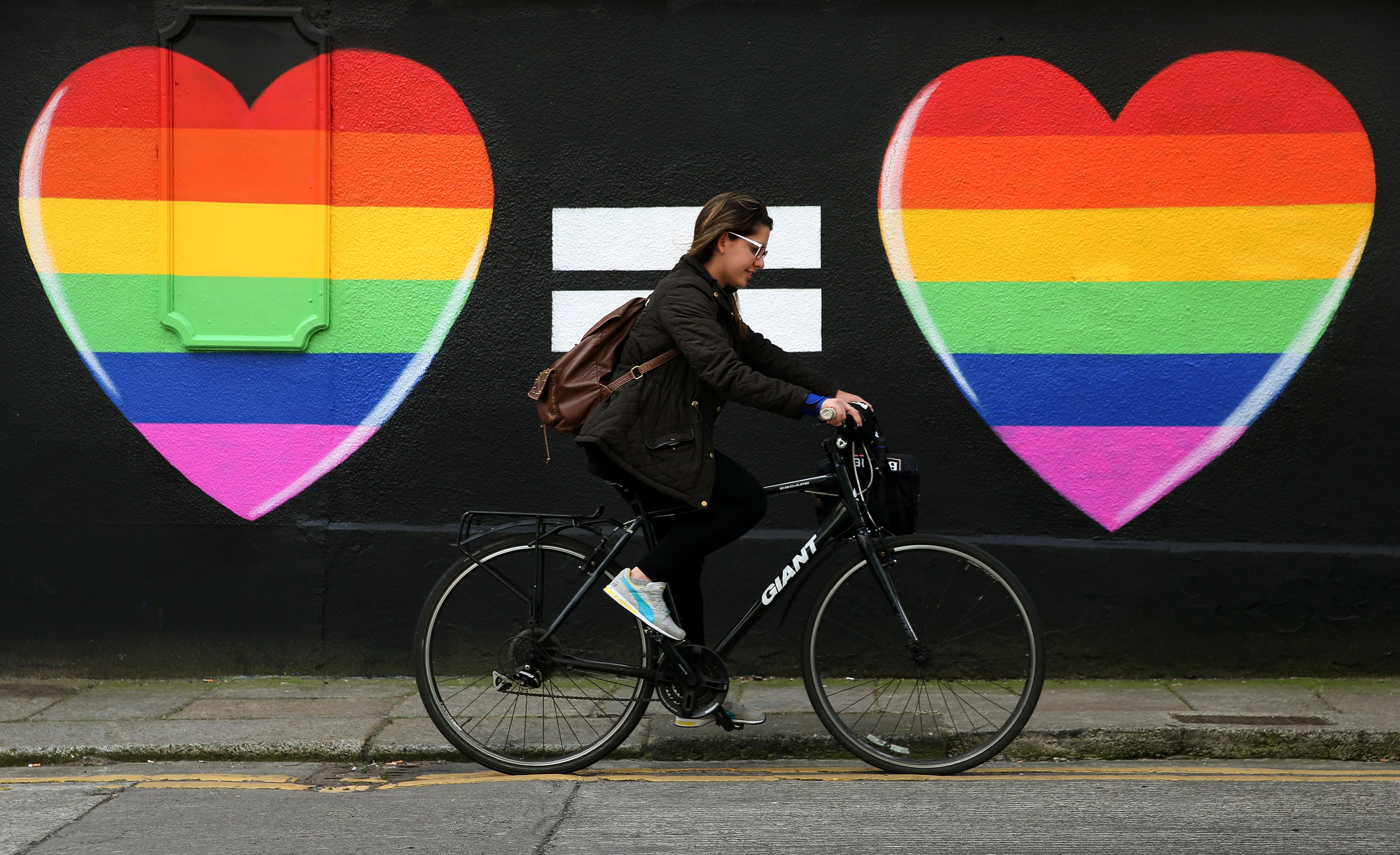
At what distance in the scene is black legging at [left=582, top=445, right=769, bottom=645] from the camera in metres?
4.42

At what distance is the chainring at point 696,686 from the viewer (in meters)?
4.50

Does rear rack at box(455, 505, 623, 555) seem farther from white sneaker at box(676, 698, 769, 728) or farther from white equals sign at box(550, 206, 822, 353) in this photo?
white equals sign at box(550, 206, 822, 353)

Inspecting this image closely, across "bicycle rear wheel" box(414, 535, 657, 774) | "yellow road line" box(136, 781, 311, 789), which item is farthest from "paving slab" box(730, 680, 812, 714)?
"yellow road line" box(136, 781, 311, 789)

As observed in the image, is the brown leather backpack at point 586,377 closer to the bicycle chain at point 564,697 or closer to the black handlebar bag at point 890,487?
the black handlebar bag at point 890,487

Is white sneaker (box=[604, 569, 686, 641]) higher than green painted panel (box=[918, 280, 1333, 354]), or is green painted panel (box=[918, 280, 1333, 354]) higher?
green painted panel (box=[918, 280, 1333, 354])

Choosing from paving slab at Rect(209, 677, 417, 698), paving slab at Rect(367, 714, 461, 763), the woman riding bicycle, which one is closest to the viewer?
the woman riding bicycle

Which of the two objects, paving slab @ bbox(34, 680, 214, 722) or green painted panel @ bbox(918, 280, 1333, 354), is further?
green painted panel @ bbox(918, 280, 1333, 354)

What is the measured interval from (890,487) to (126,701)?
11.9ft

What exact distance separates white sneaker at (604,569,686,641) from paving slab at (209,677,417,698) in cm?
173

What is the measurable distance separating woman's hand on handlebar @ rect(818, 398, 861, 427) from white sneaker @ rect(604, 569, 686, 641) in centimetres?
84

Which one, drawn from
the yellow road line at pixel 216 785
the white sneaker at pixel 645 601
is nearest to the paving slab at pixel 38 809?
the yellow road line at pixel 216 785

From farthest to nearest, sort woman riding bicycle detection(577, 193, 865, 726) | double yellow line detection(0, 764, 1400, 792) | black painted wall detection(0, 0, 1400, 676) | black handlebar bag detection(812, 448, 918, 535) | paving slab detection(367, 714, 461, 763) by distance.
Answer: black painted wall detection(0, 0, 1400, 676), paving slab detection(367, 714, 461, 763), double yellow line detection(0, 764, 1400, 792), black handlebar bag detection(812, 448, 918, 535), woman riding bicycle detection(577, 193, 865, 726)

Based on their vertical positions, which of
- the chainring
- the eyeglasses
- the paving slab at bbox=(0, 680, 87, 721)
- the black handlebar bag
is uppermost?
the eyeglasses

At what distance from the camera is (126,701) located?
18.5 feet
